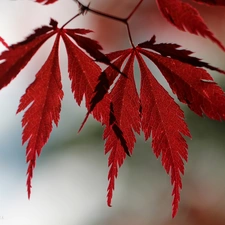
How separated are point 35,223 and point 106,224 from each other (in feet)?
0.58

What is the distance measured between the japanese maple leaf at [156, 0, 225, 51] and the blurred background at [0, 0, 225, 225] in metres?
0.22

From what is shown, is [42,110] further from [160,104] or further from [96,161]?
[96,161]

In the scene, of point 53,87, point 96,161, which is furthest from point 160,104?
point 96,161

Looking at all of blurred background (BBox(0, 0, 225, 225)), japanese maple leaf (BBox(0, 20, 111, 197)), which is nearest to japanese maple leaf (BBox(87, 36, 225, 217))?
japanese maple leaf (BBox(0, 20, 111, 197))

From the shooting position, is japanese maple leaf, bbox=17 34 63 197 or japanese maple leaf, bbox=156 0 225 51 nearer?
japanese maple leaf, bbox=156 0 225 51

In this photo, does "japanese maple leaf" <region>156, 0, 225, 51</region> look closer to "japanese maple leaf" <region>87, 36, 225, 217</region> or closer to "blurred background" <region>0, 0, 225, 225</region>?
"japanese maple leaf" <region>87, 36, 225, 217</region>

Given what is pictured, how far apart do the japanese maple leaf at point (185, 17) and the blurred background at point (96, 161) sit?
0.71ft

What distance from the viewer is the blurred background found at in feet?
2.03

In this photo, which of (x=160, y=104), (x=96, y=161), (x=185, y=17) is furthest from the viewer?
(x=96, y=161)

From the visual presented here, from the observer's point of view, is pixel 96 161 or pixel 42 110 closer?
pixel 42 110

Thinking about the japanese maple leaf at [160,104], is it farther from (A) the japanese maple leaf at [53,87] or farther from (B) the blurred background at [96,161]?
(B) the blurred background at [96,161]

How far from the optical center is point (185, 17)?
0.34m

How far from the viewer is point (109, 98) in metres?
0.43

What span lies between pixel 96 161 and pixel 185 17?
503 mm
